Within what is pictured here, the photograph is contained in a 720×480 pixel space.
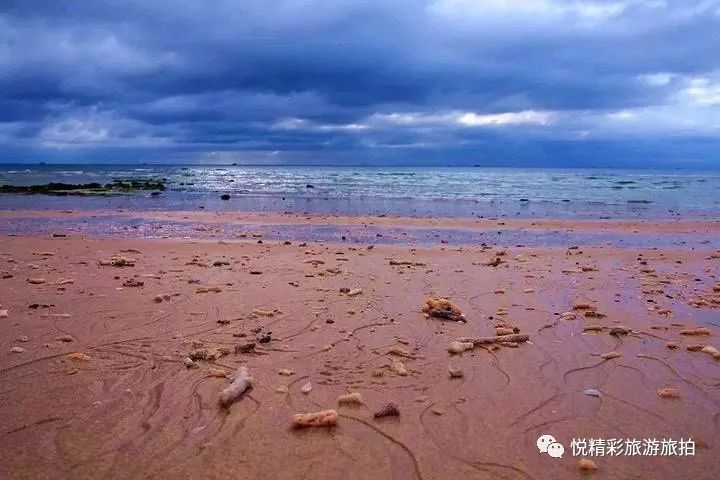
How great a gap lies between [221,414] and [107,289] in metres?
5.12

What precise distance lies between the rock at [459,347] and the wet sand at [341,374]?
0.44 feet

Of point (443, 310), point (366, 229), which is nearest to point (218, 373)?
point (443, 310)

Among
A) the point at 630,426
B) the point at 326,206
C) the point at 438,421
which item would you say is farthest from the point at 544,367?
the point at 326,206

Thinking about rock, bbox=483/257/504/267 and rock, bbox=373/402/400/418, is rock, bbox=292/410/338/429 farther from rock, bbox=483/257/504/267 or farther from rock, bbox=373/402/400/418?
rock, bbox=483/257/504/267

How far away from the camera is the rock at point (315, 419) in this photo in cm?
403

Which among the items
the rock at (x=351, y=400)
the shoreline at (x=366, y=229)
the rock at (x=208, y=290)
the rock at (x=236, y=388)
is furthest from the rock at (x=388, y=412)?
the shoreline at (x=366, y=229)

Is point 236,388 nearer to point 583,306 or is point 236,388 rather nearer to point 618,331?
point 618,331

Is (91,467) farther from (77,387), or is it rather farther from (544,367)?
(544,367)

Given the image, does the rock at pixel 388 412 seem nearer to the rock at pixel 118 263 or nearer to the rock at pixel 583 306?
the rock at pixel 583 306

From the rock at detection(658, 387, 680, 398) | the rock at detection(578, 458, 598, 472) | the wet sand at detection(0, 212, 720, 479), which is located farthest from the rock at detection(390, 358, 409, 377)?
the rock at detection(658, 387, 680, 398)

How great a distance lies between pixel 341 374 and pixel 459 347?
1.44 metres

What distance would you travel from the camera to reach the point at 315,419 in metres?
4.06

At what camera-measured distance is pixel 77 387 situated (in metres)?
4.69

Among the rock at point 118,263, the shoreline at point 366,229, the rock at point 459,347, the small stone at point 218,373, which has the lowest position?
the shoreline at point 366,229
